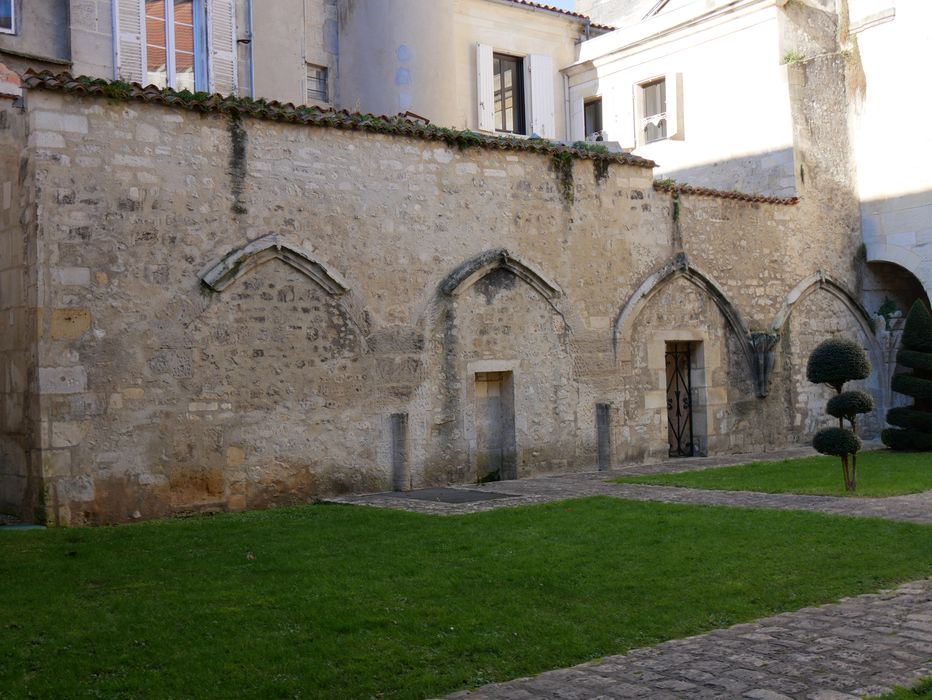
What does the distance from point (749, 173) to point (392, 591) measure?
13.4 m

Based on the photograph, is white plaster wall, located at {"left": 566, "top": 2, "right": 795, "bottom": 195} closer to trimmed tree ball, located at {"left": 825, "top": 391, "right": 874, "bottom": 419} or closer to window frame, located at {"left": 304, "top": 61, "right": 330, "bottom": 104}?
window frame, located at {"left": 304, "top": 61, "right": 330, "bottom": 104}

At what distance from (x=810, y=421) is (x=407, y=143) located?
8.60 m

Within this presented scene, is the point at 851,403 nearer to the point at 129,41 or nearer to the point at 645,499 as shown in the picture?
the point at 645,499

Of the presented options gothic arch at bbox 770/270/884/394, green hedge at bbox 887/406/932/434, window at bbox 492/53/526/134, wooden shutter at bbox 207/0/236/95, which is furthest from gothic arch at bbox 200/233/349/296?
window at bbox 492/53/526/134

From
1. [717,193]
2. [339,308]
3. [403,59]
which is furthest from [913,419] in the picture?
[403,59]

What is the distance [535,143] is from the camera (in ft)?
43.7

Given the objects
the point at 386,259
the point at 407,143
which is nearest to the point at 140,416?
the point at 386,259

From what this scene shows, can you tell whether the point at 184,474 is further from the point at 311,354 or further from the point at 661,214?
the point at 661,214

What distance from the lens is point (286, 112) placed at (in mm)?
11016

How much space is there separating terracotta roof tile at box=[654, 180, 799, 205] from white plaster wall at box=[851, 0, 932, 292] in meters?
1.97

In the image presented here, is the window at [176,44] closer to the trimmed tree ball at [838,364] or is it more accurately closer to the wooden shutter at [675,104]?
the wooden shutter at [675,104]

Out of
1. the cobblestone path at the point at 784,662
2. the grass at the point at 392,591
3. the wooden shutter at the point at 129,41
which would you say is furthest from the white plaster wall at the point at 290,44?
the cobblestone path at the point at 784,662

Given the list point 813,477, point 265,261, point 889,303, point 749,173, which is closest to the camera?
point 265,261

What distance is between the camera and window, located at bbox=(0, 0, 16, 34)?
46.5ft
